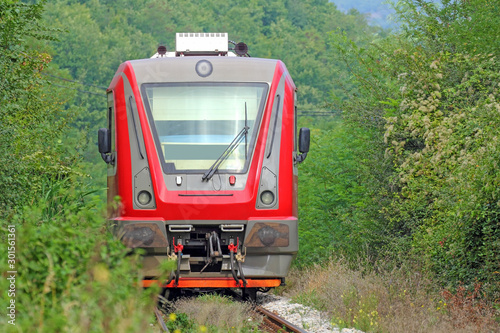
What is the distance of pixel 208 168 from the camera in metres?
10.8

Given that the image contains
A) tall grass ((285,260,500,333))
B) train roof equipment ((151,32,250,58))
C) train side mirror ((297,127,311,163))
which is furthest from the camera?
train roof equipment ((151,32,250,58))

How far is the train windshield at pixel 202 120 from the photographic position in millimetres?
10836

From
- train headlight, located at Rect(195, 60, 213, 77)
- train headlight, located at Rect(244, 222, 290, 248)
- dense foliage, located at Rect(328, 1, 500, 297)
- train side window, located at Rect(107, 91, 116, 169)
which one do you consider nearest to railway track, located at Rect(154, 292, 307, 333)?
train headlight, located at Rect(244, 222, 290, 248)

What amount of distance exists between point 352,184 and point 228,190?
8.74 metres

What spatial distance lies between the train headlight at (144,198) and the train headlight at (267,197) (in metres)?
1.44

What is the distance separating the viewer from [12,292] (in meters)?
5.46

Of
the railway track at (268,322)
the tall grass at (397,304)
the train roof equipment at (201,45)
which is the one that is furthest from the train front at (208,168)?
the train roof equipment at (201,45)

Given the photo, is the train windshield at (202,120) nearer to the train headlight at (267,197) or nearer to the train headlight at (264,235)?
the train headlight at (267,197)

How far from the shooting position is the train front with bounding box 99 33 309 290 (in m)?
10.6

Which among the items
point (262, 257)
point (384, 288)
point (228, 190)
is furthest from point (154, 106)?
point (384, 288)

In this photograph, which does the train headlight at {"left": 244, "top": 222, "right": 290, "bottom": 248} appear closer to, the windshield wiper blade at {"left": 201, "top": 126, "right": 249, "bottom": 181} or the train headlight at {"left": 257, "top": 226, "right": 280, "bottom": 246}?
the train headlight at {"left": 257, "top": 226, "right": 280, "bottom": 246}

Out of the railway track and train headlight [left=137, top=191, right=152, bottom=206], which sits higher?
train headlight [left=137, top=191, right=152, bottom=206]

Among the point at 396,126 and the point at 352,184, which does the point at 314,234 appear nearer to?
the point at 352,184

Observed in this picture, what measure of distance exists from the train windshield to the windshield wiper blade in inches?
1.5
